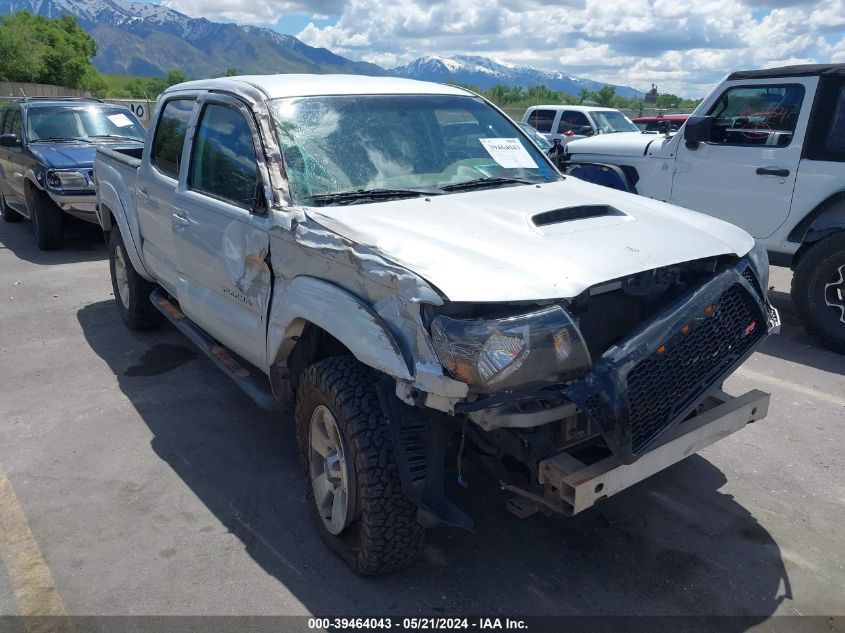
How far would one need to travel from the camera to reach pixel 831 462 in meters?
4.11

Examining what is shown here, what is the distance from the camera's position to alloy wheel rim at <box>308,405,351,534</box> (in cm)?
309

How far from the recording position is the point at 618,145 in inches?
310

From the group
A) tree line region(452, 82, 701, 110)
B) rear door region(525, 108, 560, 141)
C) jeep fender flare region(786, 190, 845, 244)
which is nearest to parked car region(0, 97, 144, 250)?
jeep fender flare region(786, 190, 845, 244)

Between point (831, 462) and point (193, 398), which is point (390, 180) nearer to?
point (193, 398)

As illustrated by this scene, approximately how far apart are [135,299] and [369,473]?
3945 mm

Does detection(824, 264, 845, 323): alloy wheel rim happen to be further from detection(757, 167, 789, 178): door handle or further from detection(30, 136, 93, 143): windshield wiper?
detection(30, 136, 93, 143): windshield wiper

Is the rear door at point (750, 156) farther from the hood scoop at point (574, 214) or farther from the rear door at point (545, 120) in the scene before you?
the rear door at point (545, 120)

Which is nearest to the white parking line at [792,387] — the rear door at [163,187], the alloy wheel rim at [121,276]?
the rear door at [163,187]

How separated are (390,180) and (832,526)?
8.96 ft

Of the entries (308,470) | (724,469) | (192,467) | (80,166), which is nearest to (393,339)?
(308,470)

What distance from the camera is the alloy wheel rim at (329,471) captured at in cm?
309

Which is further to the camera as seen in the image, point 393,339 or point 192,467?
point 192,467

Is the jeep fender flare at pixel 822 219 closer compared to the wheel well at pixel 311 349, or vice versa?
the wheel well at pixel 311 349

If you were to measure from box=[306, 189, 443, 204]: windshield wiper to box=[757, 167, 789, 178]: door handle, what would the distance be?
4.01 meters
